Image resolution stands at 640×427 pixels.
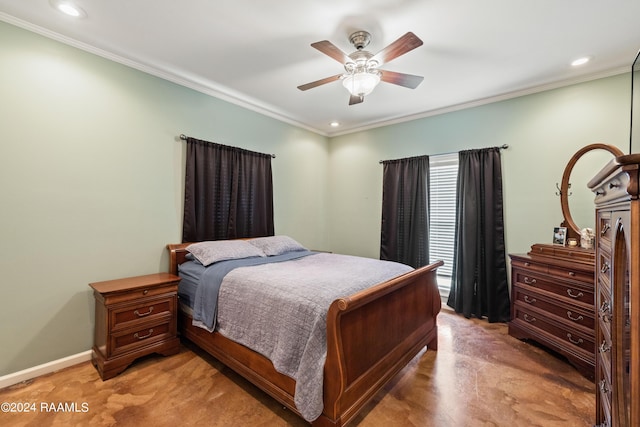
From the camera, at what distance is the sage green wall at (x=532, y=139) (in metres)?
2.82

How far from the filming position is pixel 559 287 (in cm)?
244

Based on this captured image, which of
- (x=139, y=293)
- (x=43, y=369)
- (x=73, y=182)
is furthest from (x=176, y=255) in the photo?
(x=43, y=369)

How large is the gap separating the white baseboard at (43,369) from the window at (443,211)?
4092mm

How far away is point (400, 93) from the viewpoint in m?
3.39

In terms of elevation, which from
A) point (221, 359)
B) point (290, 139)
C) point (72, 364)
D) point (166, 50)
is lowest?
point (72, 364)

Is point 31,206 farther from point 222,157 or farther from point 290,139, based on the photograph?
point 290,139

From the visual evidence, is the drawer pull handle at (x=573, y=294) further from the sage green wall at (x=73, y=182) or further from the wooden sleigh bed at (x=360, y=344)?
the sage green wall at (x=73, y=182)

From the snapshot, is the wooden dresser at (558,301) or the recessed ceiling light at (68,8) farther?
the wooden dresser at (558,301)

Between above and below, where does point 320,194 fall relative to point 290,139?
below

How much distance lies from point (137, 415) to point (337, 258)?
2.08m

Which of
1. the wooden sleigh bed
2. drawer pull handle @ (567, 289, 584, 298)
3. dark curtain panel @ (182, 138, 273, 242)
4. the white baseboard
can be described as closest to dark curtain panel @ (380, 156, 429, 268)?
the wooden sleigh bed

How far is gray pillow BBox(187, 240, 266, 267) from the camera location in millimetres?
2760

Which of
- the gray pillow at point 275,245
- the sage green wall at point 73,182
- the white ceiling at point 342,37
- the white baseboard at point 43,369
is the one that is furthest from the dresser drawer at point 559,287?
the white baseboard at point 43,369

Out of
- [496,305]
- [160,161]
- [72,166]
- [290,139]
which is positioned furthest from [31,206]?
[496,305]
